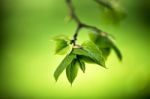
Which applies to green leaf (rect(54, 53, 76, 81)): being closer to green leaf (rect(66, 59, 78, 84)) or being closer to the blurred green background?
green leaf (rect(66, 59, 78, 84))

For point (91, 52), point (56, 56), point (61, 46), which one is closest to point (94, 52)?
point (91, 52)

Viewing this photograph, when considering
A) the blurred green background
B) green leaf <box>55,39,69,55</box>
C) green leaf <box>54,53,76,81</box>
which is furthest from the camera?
the blurred green background

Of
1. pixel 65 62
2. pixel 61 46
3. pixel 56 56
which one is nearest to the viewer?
pixel 65 62

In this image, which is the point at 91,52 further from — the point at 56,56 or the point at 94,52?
the point at 56,56

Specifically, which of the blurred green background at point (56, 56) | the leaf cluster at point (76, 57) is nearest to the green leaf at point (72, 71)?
the leaf cluster at point (76, 57)

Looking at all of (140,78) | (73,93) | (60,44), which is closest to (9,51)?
(73,93)

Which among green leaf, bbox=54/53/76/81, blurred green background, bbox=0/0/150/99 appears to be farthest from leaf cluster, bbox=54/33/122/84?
blurred green background, bbox=0/0/150/99

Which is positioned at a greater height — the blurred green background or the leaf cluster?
the blurred green background

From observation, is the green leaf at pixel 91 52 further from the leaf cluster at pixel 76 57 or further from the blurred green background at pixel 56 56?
the blurred green background at pixel 56 56
